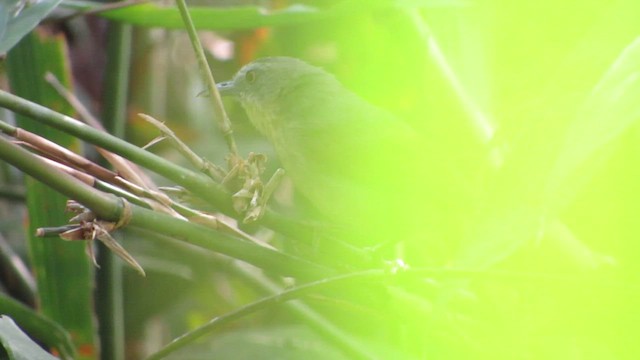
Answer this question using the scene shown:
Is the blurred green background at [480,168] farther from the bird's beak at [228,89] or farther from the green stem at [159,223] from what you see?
the bird's beak at [228,89]

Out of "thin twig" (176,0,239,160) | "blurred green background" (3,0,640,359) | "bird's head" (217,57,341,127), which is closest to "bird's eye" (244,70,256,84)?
"bird's head" (217,57,341,127)

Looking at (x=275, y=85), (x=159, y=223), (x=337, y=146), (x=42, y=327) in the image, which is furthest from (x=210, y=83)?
(x=275, y=85)

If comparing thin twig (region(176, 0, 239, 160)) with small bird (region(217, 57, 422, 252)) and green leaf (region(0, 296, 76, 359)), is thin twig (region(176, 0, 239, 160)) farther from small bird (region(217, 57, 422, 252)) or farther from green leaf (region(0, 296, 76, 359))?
small bird (region(217, 57, 422, 252))

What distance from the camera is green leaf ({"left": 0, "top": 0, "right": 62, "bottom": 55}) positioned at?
Result: 4.13 feet

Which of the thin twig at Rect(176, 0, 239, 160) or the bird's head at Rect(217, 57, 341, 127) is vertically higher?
the bird's head at Rect(217, 57, 341, 127)

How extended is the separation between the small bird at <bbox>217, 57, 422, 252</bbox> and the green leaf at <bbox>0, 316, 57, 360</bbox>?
761 mm

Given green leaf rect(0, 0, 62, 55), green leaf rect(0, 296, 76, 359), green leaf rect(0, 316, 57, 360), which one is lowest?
green leaf rect(0, 316, 57, 360)

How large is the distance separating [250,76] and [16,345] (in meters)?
1.24

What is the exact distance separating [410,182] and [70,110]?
0.72 meters

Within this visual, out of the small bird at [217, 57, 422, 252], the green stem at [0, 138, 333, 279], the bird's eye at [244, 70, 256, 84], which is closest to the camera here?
the green stem at [0, 138, 333, 279]

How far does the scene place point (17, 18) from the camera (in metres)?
1.32

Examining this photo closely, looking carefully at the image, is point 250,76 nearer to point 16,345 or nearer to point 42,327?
point 42,327

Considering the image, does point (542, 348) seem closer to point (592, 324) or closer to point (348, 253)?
point (592, 324)

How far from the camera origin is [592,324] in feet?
4.59
